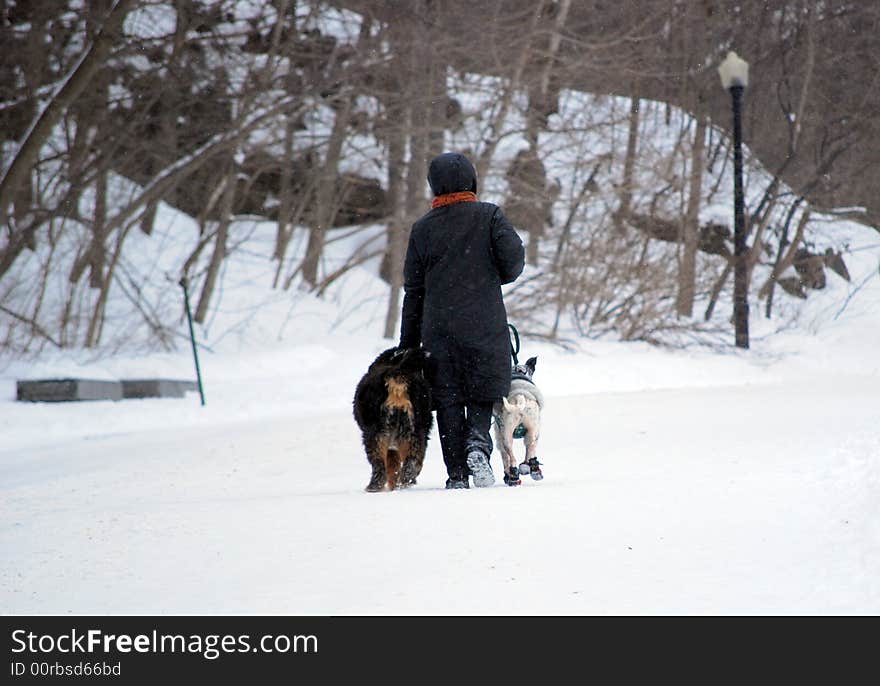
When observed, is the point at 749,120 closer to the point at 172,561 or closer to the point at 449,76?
the point at 449,76

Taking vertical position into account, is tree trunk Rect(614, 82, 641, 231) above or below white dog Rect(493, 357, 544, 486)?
above

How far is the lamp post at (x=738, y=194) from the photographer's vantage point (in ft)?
65.3

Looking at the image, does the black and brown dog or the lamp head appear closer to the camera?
the black and brown dog

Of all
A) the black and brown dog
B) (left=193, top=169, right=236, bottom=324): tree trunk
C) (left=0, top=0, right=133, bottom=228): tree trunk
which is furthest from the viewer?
(left=193, top=169, right=236, bottom=324): tree trunk

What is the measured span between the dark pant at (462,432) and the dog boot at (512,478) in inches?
7.3

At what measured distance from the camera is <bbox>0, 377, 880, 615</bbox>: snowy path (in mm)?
4355

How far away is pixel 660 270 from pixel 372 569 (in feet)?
55.0

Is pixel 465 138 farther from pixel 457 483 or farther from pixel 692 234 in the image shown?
pixel 457 483

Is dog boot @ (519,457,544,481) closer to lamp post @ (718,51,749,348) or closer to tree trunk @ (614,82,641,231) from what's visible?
lamp post @ (718,51,749,348)

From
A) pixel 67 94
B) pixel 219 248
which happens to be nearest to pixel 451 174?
pixel 67 94

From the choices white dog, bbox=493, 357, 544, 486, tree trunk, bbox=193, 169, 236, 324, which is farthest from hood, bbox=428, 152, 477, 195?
tree trunk, bbox=193, 169, 236, 324

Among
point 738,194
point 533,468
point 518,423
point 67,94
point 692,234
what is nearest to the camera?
point 518,423

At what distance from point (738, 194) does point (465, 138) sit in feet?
16.5

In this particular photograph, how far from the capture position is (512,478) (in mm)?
7355
